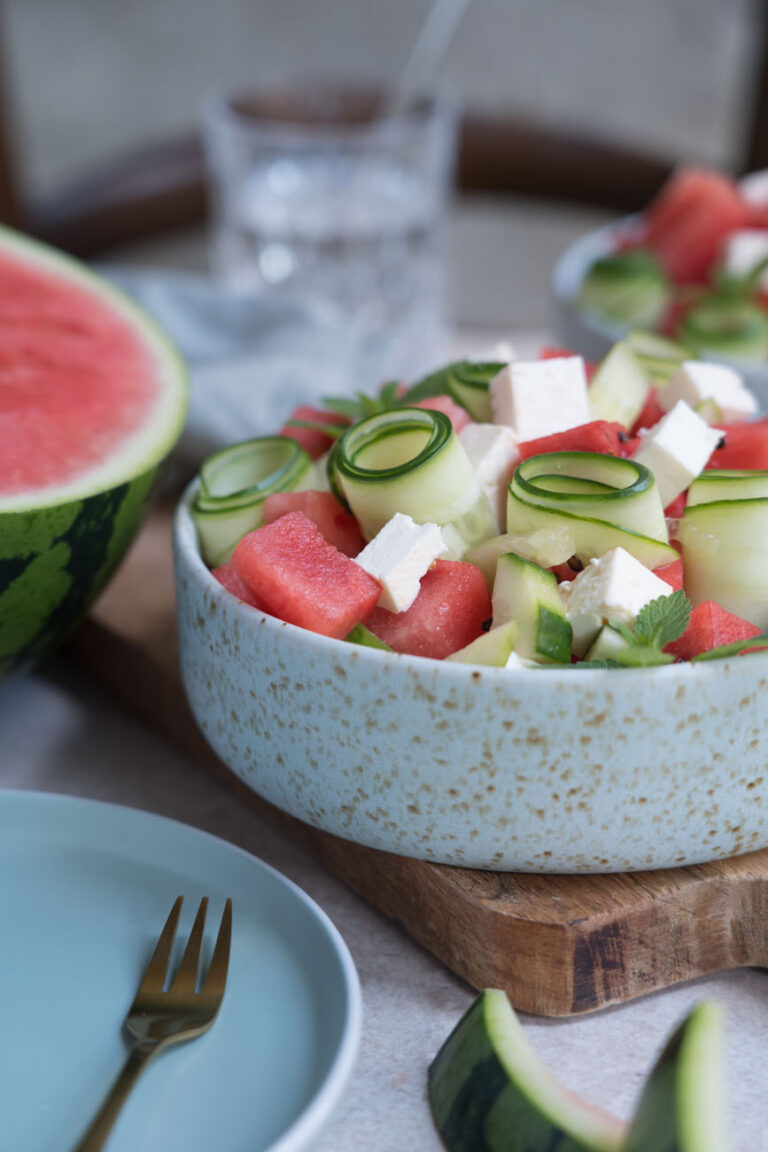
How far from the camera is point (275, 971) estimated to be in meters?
0.81

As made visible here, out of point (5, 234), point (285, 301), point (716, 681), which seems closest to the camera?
Result: point (716, 681)

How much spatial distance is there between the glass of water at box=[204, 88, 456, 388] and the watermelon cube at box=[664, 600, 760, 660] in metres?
1.19

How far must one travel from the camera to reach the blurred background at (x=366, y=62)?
14.9ft

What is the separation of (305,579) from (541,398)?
276 mm

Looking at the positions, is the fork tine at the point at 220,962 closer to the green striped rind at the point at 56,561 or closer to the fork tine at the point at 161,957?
the fork tine at the point at 161,957

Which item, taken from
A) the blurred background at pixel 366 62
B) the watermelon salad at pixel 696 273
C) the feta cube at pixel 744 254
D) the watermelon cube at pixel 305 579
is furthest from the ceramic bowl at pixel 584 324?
the blurred background at pixel 366 62

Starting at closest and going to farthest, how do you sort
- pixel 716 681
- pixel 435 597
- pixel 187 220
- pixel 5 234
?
pixel 716 681, pixel 435 597, pixel 5 234, pixel 187 220

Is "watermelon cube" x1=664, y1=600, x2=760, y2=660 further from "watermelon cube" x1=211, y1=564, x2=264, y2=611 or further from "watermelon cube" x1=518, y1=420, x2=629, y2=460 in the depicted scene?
"watermelon cube" x1=211, y1=564, x2=264, y2=611

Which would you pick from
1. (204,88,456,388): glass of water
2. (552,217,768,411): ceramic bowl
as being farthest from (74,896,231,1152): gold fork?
(204,88,456,388): glass of water

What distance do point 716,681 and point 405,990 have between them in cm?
33

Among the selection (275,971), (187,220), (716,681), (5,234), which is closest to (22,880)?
(275,971)

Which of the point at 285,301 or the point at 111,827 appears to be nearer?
the point at 111,827

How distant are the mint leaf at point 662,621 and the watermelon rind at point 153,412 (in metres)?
0.50

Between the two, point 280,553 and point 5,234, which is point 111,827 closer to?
point 280,553
